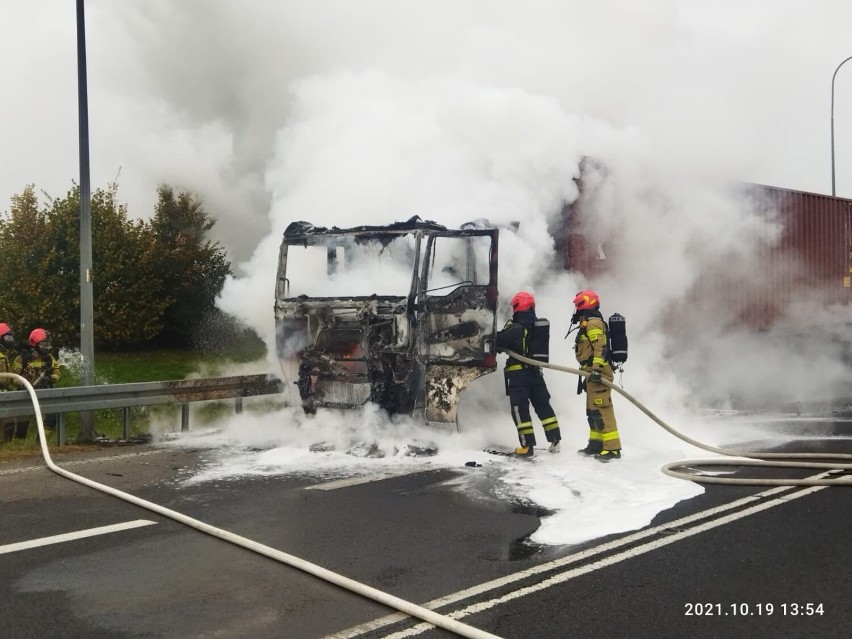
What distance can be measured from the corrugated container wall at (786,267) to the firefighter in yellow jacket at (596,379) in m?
4.04

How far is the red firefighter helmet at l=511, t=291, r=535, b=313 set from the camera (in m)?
8.20

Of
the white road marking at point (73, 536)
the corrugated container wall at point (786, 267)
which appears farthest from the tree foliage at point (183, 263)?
the white road marking at point (73, 536)

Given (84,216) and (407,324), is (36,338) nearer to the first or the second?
(84,216)

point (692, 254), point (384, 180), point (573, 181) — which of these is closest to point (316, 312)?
point (384, 180)

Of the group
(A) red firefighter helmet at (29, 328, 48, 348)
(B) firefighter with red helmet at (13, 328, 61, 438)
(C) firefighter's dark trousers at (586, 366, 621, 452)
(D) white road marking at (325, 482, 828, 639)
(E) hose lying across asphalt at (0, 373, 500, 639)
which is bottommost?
(D) white road marking at (325, 482, 828, 639)

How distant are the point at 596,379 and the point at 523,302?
1.06 meters

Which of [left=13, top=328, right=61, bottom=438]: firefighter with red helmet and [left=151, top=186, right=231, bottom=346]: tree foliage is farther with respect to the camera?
[left=151, top=186, right=231, bottom=346]: tree foliage

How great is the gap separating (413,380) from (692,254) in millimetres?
5397

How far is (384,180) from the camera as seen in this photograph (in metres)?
9.29

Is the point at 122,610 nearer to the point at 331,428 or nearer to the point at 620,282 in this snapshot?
the point at 331,428

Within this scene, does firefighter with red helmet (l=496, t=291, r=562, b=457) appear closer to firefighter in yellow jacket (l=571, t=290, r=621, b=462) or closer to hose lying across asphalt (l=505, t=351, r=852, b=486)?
hose lying across asphalt (l=505, t=351, r=852, b=486)

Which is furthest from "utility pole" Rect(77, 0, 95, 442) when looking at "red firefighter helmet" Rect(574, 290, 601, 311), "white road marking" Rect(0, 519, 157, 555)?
"red firefighter helmet" Rect(574, 290, 601, 311)

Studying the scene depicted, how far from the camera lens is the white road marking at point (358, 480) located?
654 cm

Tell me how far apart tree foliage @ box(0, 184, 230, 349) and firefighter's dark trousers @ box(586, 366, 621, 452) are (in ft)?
52.3
